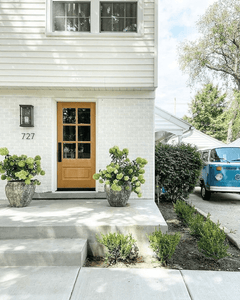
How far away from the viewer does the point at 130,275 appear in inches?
114

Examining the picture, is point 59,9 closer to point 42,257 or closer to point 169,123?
point 42,257

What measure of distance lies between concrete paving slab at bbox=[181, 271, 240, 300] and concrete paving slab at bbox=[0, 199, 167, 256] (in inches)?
31.3

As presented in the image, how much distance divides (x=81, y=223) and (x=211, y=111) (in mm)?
30697

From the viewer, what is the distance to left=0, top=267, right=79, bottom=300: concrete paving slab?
2.46m

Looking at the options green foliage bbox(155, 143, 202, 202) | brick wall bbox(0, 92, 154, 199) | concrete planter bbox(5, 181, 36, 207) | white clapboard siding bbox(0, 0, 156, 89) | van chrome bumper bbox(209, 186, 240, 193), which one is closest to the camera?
concrete planter bbox(5, 181, 36, 207)

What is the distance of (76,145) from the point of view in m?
6.08

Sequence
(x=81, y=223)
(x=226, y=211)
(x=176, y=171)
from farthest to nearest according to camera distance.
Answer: (x=176, y=171), (x=226, y=211), (x=81, y=223)

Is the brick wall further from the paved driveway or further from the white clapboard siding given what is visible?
the paved driveway

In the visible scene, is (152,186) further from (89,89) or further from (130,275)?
(130,275)

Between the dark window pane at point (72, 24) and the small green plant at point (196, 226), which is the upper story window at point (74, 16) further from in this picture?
the small green plant at point (196, 226)

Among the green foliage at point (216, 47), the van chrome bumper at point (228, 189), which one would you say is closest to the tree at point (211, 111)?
the green foliage at point (216, 47)

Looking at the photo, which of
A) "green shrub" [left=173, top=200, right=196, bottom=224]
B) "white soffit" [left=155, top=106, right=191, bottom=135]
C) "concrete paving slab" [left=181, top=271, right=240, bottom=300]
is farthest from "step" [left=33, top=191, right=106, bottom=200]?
"white soffit" [left=155, top=106, right=191, bottom=135]

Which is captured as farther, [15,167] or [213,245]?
[15,167]

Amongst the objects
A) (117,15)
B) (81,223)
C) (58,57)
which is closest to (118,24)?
(117,15)
